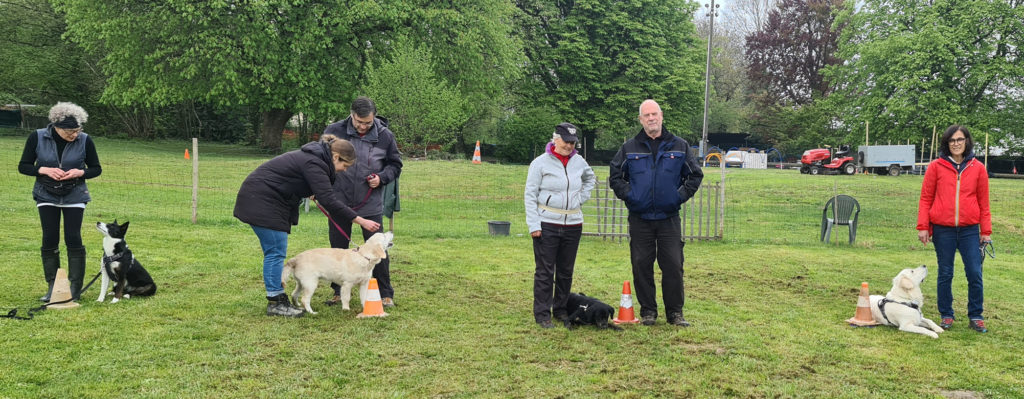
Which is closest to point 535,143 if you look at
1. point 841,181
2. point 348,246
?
point 841,181

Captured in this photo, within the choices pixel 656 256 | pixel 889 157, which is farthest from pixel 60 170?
pixel 889 157

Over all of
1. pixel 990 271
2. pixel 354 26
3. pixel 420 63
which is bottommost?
pixel 990 271

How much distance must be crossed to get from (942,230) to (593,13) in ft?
113

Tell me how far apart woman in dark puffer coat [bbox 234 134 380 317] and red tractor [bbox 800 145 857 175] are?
1136 inches

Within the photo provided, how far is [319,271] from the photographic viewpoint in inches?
223

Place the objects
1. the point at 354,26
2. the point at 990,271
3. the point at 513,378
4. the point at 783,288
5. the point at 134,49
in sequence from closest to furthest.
A: the point at 513,378 → the point at 783,288 → the point at 990,271 → the point at 134,49 → the point at 354,26

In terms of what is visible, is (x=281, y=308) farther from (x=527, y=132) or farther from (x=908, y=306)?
(x=527, y=132)

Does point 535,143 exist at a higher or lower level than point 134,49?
lower

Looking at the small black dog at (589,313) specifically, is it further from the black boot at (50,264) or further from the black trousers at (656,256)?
the black boot at (50,264)

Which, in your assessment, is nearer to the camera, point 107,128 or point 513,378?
point 513,378

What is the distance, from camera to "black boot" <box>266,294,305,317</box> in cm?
568

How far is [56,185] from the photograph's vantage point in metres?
5.56

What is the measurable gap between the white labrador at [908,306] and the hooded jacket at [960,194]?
0.51 m

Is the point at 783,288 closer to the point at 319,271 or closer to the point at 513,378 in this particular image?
the point at 513,378
